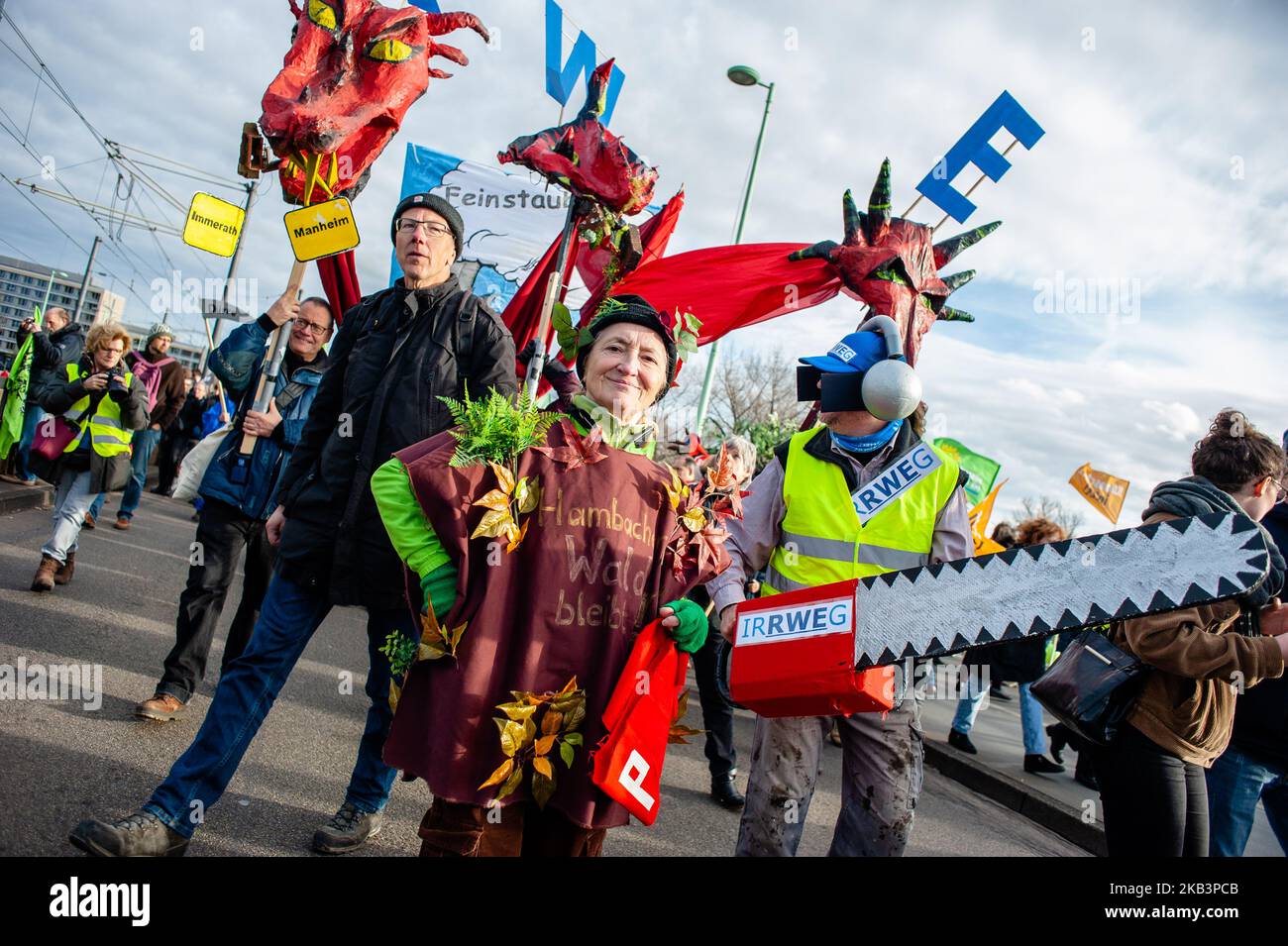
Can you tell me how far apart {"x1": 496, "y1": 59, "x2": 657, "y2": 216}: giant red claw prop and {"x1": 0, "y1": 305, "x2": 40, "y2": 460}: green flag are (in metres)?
7.42

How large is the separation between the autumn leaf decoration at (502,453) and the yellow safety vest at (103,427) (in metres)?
4.97

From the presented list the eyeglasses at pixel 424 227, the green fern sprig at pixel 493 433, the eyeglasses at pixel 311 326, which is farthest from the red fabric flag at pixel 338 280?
the green fern sprig at pixel 493 433

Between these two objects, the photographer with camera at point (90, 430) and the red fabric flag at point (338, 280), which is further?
the photographer with camera at point (90, 430)

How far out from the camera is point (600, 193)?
183 inches

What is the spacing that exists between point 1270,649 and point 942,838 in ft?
9.39

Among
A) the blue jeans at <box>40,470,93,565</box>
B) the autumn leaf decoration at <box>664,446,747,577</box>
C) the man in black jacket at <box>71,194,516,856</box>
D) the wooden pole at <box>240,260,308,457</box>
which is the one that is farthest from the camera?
the blue jeans at <box>40,470,93,565</box>

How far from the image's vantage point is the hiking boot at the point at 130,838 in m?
2.28

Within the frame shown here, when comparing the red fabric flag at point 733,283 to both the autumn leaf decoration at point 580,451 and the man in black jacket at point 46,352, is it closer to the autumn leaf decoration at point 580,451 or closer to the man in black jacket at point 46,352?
the autumn leaf decoration at point 580,451

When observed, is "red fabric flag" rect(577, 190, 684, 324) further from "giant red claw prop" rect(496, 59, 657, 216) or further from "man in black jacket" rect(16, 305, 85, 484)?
"man in black jacket" rect(16, 305, 85, 484)

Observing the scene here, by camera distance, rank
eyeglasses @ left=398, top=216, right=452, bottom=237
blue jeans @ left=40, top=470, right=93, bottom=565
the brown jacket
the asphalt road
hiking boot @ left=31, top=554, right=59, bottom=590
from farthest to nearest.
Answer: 1. blue jeans @ left=40, top=470, right=93, bottom=565
2. hiking boot @ left=31, top=554, right=59, bottom=590
3. eyeglasses @ left=398, top=216, right=452, bottom=237
4. the asphalt road
5. the brown jacket

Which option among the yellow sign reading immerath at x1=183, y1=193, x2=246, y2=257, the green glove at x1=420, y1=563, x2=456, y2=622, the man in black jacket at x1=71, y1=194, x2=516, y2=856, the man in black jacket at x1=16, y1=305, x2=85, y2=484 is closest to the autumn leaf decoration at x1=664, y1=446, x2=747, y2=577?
the green glove at x1=420, y1=563, x2=456, y2=622

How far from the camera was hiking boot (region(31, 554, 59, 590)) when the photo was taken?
18.0ft
